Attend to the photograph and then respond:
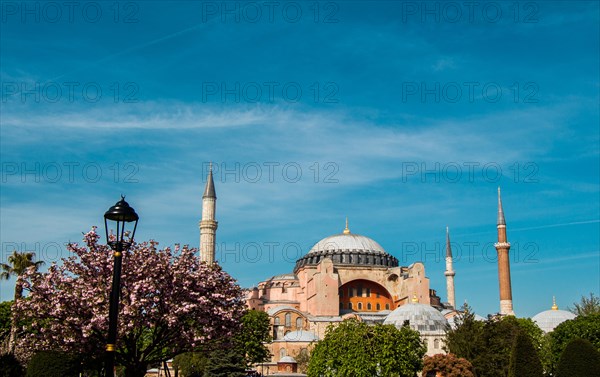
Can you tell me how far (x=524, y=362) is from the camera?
88.3 feet

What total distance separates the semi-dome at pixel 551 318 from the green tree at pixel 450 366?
29.3 m

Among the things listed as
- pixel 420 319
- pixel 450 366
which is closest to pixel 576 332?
pixel 450 366

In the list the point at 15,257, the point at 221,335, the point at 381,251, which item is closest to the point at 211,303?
the point at 221,335

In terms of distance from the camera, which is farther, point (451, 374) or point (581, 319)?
point (581, 319)

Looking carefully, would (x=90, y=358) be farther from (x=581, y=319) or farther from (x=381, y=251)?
(x=381, y=251)

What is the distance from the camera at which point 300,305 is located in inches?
3312

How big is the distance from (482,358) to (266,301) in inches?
1913

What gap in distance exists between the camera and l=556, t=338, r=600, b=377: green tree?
25.5 meters

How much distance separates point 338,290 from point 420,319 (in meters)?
22.1

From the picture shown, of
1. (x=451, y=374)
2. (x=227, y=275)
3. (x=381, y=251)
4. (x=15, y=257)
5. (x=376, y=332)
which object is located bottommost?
(x=451, y=374)

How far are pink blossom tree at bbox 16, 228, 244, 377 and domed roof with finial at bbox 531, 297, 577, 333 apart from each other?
48.2 meters

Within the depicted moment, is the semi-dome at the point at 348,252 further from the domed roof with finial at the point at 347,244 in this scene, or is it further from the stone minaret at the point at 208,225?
the stone minaret at the point at 208,225

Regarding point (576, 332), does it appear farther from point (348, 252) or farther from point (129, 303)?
point (348, 252)

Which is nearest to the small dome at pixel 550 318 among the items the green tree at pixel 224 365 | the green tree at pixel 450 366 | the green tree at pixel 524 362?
the green tree at pixel 450 366
